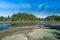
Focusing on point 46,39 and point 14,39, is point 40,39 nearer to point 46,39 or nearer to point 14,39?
point 46,39

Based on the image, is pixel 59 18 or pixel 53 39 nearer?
pixel 53 39

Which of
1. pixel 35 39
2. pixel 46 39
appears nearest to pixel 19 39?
pixel 35 39

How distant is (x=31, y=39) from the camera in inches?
762

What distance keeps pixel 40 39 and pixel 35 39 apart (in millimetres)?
749

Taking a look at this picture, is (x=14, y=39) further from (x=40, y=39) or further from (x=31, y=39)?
(x=40, y=39)

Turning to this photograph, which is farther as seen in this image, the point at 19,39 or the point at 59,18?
the point at 59,18

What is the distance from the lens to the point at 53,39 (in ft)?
61.1

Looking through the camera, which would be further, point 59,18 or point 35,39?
point 59,18

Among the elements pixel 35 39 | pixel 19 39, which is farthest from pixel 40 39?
pixel 19 39

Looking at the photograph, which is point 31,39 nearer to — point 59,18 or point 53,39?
point 53,39

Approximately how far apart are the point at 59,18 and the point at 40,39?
158 meters

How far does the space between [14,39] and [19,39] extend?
2.44ft

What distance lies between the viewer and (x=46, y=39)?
1886 cm

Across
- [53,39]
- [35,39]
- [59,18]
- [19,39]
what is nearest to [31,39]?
[35,39]
